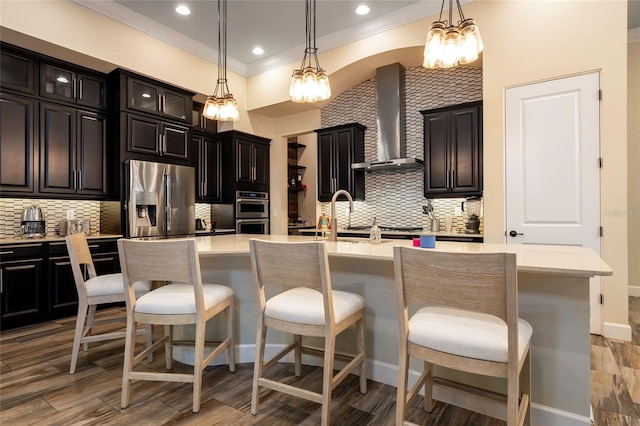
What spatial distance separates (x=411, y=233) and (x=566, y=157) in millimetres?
1803

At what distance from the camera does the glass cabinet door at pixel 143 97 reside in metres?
4.14

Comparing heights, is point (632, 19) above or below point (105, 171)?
above

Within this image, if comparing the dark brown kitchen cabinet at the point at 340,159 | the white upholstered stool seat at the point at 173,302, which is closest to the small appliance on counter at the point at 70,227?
the white upholstered stool seat at the point at 173,302

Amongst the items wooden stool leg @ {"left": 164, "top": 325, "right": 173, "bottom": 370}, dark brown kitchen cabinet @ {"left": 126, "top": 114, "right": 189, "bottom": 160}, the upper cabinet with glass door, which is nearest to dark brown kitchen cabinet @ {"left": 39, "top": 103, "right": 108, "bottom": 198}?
dark brown kitchen cabinet @ {"left": 126, "top": 114, "right": 189, "bottom": 160}

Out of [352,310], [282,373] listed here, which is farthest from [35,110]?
[352,310]

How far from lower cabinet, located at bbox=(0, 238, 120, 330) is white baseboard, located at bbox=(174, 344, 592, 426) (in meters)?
2.01

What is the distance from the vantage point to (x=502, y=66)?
348cm

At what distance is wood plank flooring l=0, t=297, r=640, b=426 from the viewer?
5.85ft

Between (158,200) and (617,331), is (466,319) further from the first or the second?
(158,200)

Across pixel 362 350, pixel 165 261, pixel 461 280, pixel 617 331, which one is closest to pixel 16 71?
pixel 165 261

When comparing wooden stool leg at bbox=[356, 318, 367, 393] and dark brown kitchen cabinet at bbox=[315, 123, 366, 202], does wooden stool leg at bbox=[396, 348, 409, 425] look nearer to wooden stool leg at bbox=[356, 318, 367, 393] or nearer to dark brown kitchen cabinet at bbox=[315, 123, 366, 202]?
wooden stool leg at bbox=[356, 318, 367, 393]

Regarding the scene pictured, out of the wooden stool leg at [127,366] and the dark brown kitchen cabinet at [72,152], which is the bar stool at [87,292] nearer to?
the wooden stool leg at [127,366]

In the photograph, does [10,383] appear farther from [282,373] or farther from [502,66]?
[502,66]

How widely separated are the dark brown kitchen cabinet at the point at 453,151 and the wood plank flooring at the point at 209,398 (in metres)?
2.03
